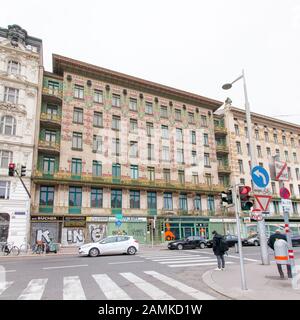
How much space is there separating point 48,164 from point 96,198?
22.0 ft

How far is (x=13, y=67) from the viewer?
92.1ft

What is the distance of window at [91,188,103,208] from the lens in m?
28.8

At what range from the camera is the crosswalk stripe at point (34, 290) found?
6.57 meters

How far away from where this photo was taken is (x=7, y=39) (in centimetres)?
2827

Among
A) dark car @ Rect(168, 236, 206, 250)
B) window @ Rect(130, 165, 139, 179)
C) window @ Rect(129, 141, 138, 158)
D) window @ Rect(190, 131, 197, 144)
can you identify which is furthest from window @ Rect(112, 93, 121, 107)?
A: dark car @ Rect(168, 236, 206, 250)

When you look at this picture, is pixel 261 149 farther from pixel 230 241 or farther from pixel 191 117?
pixel 230 241

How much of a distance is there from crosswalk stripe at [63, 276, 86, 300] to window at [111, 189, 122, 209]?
20.7 m

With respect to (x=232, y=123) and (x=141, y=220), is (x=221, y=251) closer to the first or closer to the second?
(x=141, y=220)

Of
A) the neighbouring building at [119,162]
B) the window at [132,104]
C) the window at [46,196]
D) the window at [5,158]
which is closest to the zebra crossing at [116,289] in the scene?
the neighbouring building at [119,162]

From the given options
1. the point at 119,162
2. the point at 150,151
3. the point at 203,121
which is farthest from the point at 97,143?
the point at 203,121

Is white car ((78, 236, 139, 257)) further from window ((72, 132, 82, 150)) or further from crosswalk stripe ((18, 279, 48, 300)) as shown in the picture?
window ((72, 132, 82, 150))
